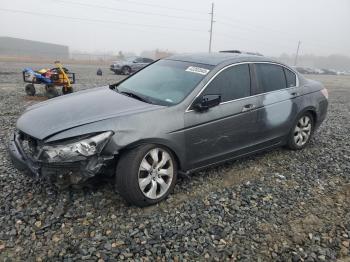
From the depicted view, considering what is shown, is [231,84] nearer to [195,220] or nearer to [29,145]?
[195,220]

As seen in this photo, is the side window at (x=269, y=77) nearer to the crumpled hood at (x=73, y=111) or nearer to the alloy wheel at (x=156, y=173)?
the crumpled hood at (x=73, y=111)

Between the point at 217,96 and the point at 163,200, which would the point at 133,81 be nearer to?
the point at 217,96

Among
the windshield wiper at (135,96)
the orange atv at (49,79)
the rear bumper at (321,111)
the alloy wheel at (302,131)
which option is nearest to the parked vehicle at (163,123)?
the windshield wiper at (135,96)

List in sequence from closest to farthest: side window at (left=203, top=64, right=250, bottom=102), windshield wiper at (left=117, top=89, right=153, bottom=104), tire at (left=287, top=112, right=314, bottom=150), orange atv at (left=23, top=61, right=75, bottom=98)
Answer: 1. windshield wiper at (left=117, top=89, right=153, bottom=104)
2. side window at (left=203, top=64, right=250, bottom=102)
3. tire at (left=287, top=112, right=314, bottom=150)
4. orange atv at (left=23, top=61, right=75, bottom=98)

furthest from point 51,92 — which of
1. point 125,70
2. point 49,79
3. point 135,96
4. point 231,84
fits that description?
point 125,70

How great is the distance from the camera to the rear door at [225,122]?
12.4 feet

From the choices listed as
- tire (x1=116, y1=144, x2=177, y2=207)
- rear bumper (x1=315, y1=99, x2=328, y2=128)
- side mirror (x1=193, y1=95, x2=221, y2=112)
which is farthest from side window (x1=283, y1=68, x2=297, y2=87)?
tire (x1=116, y1=144, x2=177, y2=207)

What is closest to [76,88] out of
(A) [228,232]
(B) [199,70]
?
(B) [199,70]

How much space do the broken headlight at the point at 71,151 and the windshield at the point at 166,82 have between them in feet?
3.31

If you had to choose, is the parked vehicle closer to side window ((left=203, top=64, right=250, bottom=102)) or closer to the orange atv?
side window ((left=203, top=64, right=250, bottom=102))

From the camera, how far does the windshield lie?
12.8ft

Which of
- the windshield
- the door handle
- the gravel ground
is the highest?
the windshield

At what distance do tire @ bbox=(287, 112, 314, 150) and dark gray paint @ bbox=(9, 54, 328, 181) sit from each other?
214 millimetres

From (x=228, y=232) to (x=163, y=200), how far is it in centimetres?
87
